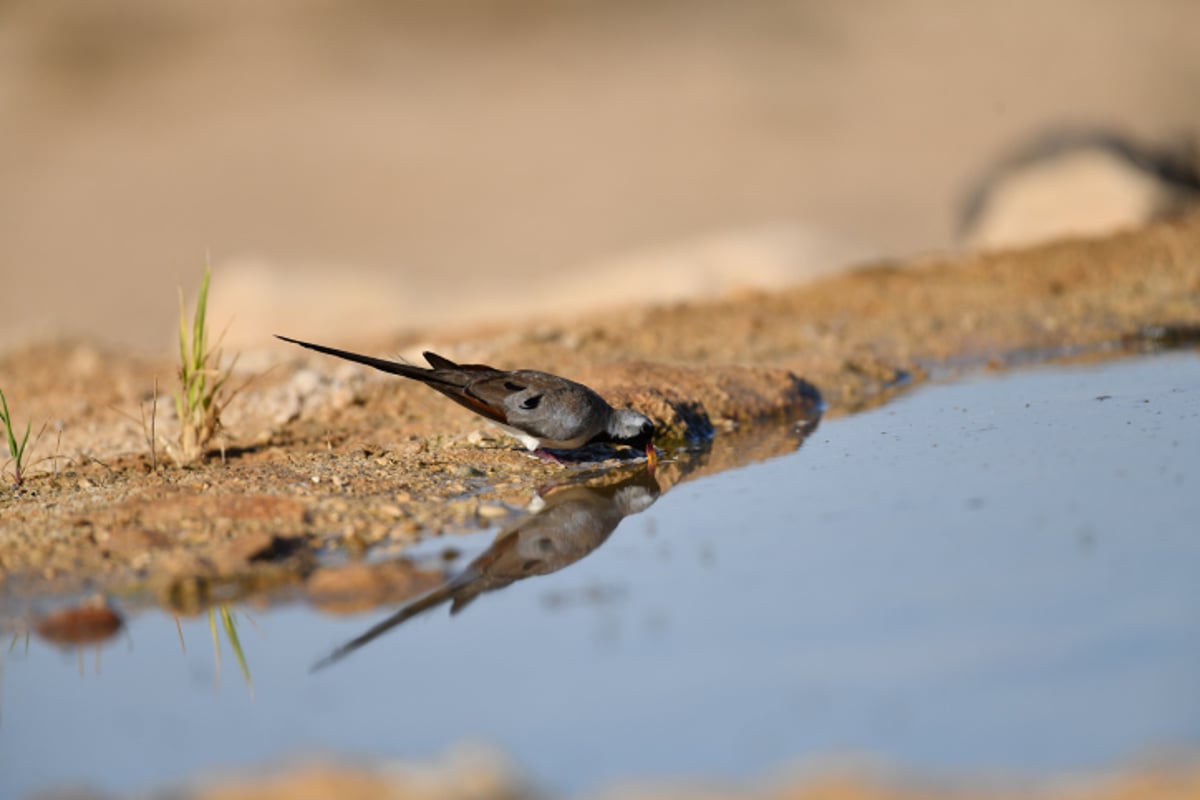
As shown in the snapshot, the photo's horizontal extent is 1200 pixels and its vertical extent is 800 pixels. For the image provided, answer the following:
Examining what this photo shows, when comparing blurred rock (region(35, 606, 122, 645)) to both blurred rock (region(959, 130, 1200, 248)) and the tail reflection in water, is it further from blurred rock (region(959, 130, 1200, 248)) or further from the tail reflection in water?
blurred rock (region(959, 130, 1200, 248))

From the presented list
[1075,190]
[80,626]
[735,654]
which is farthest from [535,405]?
[1075,190]

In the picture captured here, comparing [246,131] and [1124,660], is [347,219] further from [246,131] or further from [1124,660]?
[1124,660]

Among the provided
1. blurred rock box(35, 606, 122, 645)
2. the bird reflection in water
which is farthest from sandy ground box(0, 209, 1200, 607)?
blurred rock box(35, 606, 122, 645)

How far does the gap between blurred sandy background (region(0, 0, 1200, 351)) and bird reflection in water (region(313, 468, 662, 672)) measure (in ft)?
22.1

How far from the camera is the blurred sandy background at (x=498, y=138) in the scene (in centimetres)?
1570

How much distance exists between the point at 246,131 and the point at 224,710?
2244 cm

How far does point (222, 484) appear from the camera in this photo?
604 centimetres

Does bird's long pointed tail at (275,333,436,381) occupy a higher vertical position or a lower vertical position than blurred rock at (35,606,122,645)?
higher

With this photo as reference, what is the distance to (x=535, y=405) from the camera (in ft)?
20.5

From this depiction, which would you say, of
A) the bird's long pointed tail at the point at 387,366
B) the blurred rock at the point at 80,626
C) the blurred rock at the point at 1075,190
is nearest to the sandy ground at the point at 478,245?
the blurred rock at the point at 80,626

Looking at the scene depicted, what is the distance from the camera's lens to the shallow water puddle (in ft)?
11.0

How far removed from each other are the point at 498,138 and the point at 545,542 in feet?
63.8

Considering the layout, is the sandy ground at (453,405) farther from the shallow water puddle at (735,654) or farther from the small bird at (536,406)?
the shallow water puddle at (735,654)

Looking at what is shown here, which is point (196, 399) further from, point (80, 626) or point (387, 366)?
point (80, 626)
